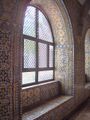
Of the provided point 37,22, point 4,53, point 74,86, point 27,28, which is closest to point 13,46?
point 4,53

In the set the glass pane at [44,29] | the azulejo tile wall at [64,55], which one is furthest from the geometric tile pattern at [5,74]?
the azulejo tile wall at [64,55]

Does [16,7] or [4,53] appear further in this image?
[16,7]

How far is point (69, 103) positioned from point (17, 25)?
3335 mm

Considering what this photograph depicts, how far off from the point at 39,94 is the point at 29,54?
1.01 m

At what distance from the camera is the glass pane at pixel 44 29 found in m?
5.61

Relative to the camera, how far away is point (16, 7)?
337cm

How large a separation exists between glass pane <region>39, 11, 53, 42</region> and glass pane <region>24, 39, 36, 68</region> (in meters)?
0.61

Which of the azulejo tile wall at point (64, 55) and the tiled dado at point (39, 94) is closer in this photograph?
the tiled dado at point (39, 94)

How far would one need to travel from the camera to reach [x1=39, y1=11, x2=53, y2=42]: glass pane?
18.4 ft

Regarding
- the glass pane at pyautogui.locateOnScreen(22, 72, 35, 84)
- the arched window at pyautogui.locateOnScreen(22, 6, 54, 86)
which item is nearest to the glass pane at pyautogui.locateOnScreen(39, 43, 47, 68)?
the arched window at pyautogui.locateOnScreen(22, 6, 54, 86)

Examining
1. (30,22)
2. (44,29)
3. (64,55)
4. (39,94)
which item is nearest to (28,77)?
(39,94)

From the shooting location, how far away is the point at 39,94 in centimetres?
506

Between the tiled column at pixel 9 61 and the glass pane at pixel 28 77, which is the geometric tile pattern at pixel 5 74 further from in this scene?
the glass pane at pixel 28 77

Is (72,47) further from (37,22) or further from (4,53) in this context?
(4,53)
